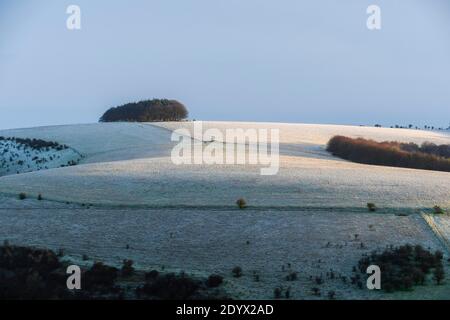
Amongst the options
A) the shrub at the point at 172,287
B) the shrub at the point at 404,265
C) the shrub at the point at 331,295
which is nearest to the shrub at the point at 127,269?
the shrub at the point at 172,287

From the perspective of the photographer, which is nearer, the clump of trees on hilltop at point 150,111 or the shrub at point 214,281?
the shrub at point 214,281

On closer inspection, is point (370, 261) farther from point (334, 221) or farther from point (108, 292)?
point (108, 292)

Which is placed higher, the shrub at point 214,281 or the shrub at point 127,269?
the shrub at point 127,269

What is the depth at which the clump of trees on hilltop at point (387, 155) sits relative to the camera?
5791cm

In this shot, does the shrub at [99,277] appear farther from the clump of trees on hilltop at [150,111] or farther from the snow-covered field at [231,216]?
the clump of trees on hilltop at [150,111]

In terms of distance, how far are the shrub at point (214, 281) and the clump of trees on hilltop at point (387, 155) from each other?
37.1 m

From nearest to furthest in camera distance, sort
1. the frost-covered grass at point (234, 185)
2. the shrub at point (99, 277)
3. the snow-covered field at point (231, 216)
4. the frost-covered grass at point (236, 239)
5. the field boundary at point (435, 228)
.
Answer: the shrub at point (99, 277)
the frost-covered grass at point (236, 239)
the snow-covered field at point (231, 216)
the field boundary at point (435, 228)
the frost-covered grass at point (234, 185)

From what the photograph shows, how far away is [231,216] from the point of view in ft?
103

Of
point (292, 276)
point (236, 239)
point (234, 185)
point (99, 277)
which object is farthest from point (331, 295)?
point (234, 185)

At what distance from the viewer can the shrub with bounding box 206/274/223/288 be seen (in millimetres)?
23031

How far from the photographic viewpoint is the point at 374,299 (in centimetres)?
2208

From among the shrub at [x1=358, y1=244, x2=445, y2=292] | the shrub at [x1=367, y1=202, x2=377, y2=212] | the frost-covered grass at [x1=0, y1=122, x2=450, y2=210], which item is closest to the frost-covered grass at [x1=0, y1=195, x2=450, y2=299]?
the shrub at [x1=358, y1=244, x2=445, y2=292]

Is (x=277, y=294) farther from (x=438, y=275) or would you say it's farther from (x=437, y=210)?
(x=437, y=210)

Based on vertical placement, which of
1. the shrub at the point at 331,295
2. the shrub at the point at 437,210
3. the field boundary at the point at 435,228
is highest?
the shrub at the point at 437,210
